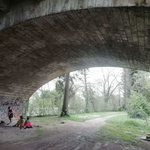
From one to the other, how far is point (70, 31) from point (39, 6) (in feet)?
3.91

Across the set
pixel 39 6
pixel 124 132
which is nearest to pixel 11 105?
pixel 124 132

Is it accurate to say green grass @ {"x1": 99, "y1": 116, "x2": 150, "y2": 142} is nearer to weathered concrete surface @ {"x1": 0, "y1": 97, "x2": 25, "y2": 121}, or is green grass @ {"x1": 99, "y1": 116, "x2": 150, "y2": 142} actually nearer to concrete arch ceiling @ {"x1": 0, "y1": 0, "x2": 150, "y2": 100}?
concrete arch ceiling @ {"x1": 0, "y1": 0, "x2": 150, "y2": 100}

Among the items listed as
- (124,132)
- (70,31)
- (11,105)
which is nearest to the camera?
(70,31)

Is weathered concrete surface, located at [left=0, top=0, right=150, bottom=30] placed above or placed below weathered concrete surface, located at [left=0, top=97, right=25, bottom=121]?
above

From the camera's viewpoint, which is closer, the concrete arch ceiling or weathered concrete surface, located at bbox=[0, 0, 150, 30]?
weathered concrete surface, located at bbox=[0, 0, 150, 30]

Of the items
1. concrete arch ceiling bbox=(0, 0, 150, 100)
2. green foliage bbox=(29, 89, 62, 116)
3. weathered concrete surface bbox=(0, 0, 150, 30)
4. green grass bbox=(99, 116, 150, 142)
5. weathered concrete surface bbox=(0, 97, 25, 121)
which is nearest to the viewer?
weathered concrete surface bbox=(0, 0, 150, 30)

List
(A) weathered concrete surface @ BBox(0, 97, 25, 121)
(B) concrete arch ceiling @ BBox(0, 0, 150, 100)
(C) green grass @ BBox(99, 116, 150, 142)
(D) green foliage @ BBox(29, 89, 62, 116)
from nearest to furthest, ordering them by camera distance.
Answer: (B) concrete arch ceiling @ BBox(0, 0, 150, 100)
(C) green grass @ BBox(99, 116, 150, 142)
(A) weathered concrete surface @ BBox(0, 97, 25, 121)
(D) green foliage @ BBox(29, 89, 62, 116)

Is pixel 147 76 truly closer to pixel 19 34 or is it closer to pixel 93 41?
pixel 93 41

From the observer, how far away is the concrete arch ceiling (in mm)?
3500

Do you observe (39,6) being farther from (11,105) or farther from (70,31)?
(11,105)

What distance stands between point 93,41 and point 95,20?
1582 millimetres

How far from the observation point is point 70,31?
4.91m

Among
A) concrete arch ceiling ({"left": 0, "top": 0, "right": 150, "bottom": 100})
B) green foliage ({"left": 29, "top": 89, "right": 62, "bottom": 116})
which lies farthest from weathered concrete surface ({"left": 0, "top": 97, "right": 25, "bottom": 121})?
green foliage ({"left": 29, "top": 89, "right": 62, "bottom": 116})

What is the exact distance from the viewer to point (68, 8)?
3715 millimetres
